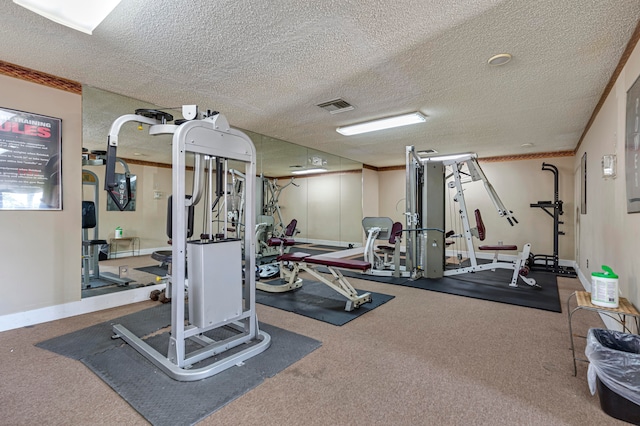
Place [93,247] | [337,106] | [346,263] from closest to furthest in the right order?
[346,263] → [337,106] → [93,247]

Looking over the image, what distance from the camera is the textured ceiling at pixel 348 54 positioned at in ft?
6.20

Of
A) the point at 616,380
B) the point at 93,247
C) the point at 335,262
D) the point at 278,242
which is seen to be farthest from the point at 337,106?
the point at 93,247

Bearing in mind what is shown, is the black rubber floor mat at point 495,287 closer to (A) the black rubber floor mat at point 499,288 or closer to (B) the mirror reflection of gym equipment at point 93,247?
(A) the black rubber floor mat at point 499,288

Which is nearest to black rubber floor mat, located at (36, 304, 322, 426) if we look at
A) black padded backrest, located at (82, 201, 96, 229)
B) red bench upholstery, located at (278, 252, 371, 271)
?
red bench upholstery, located at (278, 252, 371, 271)

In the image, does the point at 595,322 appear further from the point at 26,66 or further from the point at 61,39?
the point at 26,66

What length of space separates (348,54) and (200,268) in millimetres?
1981

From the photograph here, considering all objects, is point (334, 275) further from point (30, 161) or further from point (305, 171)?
point (305, 171)

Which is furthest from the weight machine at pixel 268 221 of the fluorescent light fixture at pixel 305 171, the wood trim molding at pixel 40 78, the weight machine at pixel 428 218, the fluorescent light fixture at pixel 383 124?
the wood trim molding at pixel 40 78

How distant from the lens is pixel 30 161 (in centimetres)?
277

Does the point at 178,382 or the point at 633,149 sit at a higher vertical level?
the point at 633,149

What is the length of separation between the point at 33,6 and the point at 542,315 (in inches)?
190

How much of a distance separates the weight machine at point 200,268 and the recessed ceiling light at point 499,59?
2.09 m

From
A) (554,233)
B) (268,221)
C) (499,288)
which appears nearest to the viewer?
(499,288)

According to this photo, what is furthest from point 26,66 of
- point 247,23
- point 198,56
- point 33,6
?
point 247,23
